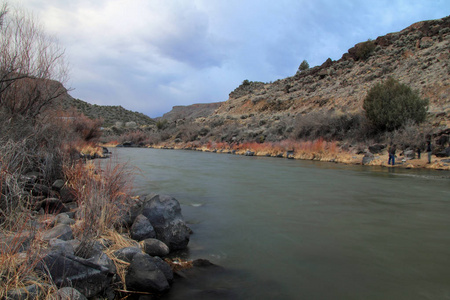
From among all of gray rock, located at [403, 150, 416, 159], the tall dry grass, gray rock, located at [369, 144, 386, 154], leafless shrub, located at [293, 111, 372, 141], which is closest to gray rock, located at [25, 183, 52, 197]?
gray rock, located at [403, 150, 416, 159]

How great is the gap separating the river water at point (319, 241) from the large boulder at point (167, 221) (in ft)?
0.89

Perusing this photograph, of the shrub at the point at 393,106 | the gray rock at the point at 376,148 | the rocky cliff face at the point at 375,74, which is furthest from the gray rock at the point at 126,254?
the rocky cliff face at the point at 375,74

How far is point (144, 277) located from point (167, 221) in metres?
1.63

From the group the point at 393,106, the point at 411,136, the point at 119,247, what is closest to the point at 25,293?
the point at 119,247

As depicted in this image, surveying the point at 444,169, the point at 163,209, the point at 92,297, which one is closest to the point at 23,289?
the point at 92,297

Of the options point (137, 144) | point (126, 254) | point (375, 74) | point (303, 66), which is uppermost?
point (303, 66)

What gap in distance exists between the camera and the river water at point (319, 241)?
11.7 ft

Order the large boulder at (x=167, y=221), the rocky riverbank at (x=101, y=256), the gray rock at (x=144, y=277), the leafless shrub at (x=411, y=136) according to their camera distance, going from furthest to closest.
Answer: the leafless shrub at (x=411, y=136)
the large boulder at (x=167, y=221)
the gray rock at (x=144, y=277)
the rocky riverbank at (x=101, y=256)

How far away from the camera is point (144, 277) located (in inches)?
132

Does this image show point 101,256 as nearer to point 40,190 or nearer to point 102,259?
point 102,259

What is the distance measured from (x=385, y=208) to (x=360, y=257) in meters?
3.48

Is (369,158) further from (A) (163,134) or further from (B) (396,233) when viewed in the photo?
(A) (163,134)

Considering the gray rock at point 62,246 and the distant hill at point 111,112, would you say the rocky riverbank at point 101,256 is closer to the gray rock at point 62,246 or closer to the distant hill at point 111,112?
the gray rock at point 62,246

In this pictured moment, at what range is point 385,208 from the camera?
7285 millimetres
